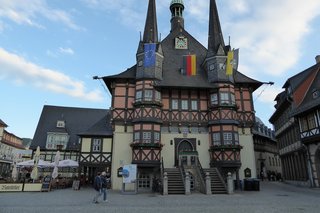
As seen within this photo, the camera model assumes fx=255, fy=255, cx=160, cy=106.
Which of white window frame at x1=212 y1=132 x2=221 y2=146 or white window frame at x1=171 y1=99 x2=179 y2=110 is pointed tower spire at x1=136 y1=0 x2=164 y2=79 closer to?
white window frame at x1=171 y1=99 x2=179 y2=110

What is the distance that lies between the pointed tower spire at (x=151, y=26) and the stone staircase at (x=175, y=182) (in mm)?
13961

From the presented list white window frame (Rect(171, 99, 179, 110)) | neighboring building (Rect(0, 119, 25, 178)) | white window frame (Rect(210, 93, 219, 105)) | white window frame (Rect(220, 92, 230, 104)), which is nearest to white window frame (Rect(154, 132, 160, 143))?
white window frame (Rect(171, 99, 179, 110))

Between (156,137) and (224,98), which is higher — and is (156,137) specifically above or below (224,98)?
below

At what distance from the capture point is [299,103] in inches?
966

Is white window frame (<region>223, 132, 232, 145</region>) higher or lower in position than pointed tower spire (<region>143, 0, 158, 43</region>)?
lower

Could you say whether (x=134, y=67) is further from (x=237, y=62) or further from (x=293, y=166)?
(x=293, y=166)

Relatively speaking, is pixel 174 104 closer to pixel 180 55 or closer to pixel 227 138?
pixel 227 138

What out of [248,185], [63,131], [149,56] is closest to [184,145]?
[248,185]

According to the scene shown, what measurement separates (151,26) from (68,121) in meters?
22.5

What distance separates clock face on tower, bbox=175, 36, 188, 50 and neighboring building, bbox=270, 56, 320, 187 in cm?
1232

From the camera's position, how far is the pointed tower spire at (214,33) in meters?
27.4

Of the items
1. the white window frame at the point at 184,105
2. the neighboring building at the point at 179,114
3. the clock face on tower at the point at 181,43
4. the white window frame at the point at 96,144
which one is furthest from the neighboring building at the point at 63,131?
the clock face on tower at the point at 181,43

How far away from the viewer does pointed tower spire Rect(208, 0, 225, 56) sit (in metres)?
27.4

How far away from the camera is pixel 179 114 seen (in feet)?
83.9
